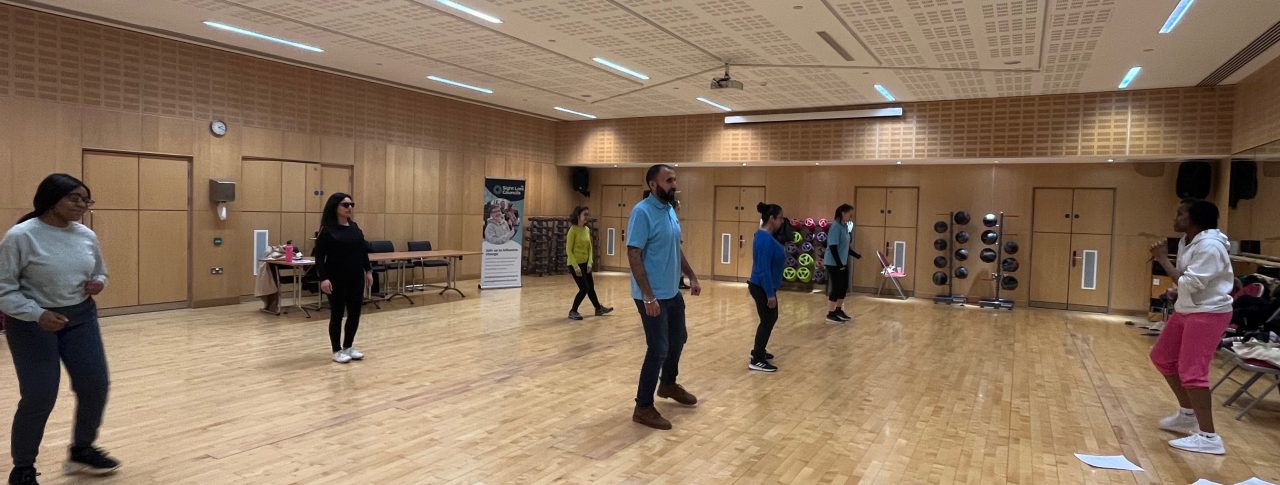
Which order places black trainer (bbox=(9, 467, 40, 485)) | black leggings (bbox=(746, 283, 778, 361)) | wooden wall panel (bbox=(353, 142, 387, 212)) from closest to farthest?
black trainer (bbox=(9, 467, 40, 485)) → black leggings (bbox=(746, 283, 778, 361)) → wooden wall panel (bbox=(353, 142, 387, 212))

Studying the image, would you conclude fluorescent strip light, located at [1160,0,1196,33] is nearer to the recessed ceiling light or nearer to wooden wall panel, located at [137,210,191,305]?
the recessed ceiling light

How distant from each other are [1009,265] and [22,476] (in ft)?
40.6

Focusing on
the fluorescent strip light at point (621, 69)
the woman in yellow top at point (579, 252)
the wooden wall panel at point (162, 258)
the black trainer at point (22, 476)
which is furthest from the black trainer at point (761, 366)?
the wooden wall panel at point (162, 258)

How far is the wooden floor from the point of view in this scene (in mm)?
3674

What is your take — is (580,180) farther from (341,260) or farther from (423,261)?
(341,260)

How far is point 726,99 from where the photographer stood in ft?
38.5

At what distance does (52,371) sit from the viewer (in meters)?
3.11

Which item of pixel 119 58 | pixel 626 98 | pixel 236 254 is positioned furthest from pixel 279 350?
pixel 626 98

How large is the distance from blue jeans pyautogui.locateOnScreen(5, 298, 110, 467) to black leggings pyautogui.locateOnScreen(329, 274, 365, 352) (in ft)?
8.20

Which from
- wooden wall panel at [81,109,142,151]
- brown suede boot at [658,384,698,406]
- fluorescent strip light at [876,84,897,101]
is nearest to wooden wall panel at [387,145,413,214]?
wooden wall panel at [81,109,142,151]

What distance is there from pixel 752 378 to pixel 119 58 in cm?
832

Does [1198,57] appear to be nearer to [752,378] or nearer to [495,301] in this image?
[752,378]

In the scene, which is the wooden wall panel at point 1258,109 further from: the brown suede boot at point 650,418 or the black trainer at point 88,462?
the black trainer at point 88,462

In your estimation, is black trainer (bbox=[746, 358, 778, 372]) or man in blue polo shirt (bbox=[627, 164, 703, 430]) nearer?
man in blue polo shirt (bbox=[627, 164, 703, 430])
